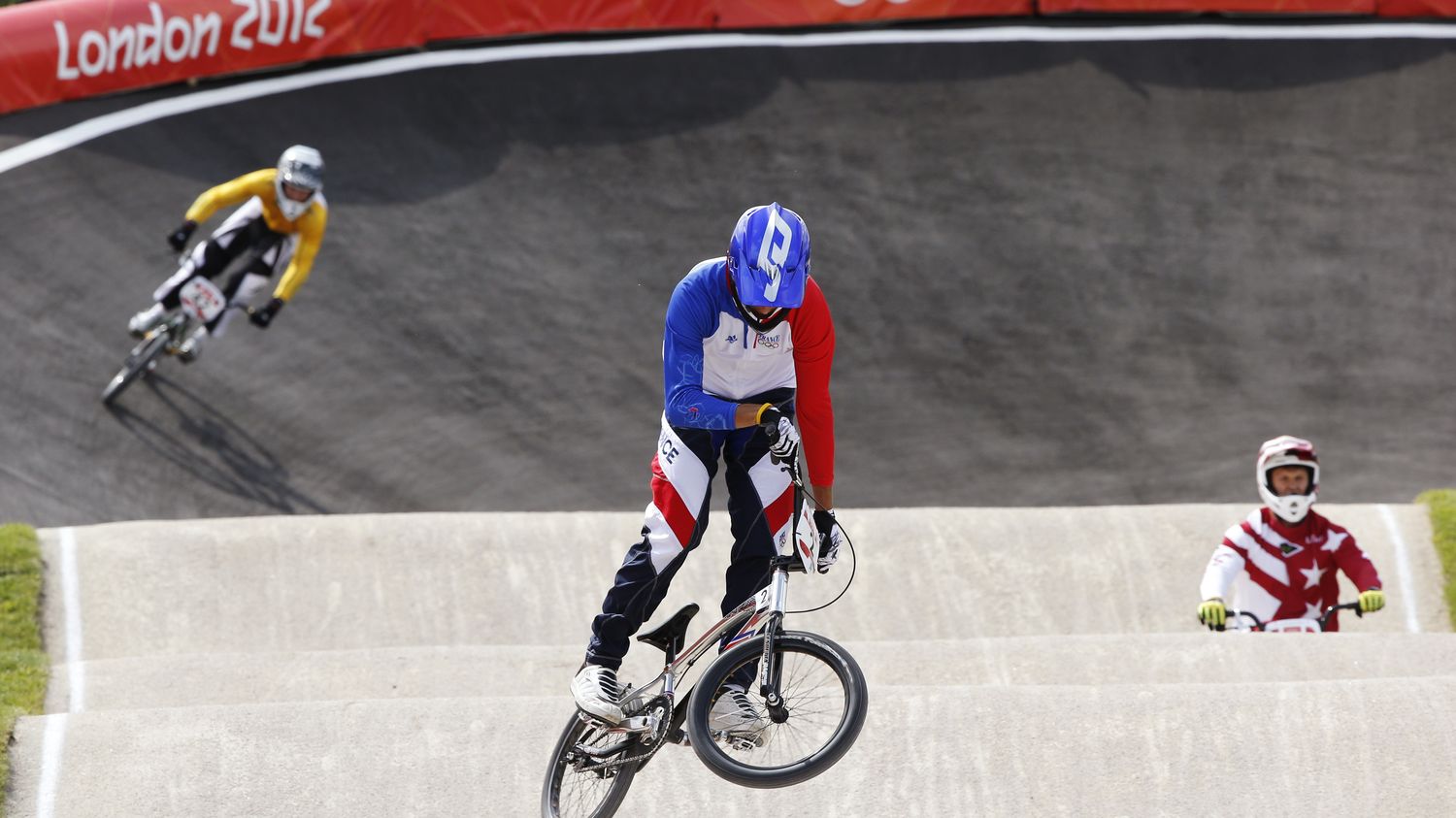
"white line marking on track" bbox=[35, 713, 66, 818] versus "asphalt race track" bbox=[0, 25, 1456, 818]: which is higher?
"asphalt race track" bbox=[0, 25, 1456, 818]

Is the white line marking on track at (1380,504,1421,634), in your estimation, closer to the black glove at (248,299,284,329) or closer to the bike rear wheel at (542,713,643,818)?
the bike rear wheel at (542,713,643,818)

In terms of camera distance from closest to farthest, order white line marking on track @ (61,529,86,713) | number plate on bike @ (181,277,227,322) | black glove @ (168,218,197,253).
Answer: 1. white line marking on track @ (61,529,86,713)
2. black glove @ (168,218,197,253)
3. number plate on bike @ (181,277,227,322)

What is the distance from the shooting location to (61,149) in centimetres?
1647

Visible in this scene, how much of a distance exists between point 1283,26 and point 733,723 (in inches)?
651

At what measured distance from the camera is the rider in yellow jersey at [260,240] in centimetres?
1356

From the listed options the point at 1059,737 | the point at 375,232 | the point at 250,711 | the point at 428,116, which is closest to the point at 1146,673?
the point at 1059,737

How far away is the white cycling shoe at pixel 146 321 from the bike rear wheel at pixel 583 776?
320 inches

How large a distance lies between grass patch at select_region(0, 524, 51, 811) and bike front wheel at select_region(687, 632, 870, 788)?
382 centimetres

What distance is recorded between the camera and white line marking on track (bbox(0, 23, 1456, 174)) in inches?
718

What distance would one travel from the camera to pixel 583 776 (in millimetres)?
7340

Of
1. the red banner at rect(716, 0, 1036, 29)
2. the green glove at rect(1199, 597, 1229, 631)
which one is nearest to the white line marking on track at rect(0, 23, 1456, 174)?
the red banner at rect(716, 0, 1036, 29)

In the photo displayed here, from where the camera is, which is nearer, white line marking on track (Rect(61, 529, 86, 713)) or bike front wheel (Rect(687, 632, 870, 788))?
bike front wheel (Rect(687, 632, 870, 788))

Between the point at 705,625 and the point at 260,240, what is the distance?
574cm

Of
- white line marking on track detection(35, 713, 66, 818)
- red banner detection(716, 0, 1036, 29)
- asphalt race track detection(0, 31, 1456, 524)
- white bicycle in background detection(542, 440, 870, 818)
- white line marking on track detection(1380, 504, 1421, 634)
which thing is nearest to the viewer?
white bicycle in background detection(542, 440, 870, 818)
